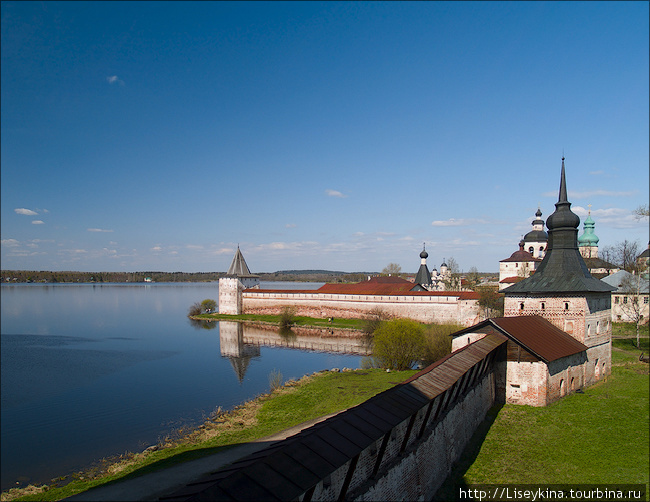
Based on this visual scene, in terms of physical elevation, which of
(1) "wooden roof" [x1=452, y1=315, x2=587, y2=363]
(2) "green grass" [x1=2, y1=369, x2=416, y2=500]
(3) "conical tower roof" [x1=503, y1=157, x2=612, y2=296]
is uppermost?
(3) "conical tower roof" [x1=503, y1=157, x2=612, y2=296]

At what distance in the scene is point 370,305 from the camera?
99.7 feet

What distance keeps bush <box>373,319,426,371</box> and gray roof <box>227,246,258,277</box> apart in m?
22.8

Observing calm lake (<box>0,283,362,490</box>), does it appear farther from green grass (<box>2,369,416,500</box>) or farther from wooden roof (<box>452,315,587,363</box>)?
wooden roof (<box>452,315,587,363</box>)

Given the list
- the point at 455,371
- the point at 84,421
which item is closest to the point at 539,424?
the point at 455,371

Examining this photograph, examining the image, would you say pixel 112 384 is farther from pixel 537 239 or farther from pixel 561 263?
pixel 537 239

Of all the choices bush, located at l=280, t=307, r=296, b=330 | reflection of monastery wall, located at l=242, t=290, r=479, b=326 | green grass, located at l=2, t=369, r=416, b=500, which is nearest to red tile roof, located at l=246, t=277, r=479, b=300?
reflection of monastery wall, located at l=242, t=290, r=479, b=326

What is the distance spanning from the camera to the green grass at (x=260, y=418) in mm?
7922

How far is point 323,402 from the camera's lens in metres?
12.2

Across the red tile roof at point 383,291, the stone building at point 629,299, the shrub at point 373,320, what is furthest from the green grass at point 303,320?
the stone building at point 629,299

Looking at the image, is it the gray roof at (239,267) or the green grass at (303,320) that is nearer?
the green grass at (303,320)

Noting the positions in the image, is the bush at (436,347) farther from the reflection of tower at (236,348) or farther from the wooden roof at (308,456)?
the wooden roof at (308,456)

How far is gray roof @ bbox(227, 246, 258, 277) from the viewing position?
120 feet

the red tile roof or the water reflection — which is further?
the red tile roof

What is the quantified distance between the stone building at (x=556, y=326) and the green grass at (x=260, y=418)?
3.86 meters
